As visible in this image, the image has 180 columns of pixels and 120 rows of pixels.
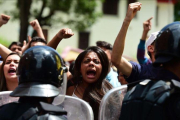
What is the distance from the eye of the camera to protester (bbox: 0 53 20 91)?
16.7 ft

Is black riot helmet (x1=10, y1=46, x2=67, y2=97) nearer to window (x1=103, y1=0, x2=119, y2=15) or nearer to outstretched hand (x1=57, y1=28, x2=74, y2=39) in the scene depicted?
outstretched hand (x1=57, y1=28, x2=74, y2=39)

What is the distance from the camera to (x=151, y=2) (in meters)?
29.8

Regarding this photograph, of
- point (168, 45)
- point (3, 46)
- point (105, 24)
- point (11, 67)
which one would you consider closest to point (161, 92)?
point (168, 45)

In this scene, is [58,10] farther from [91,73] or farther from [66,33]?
[66,33]

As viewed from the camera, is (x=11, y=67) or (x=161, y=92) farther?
(x=11, y=67)

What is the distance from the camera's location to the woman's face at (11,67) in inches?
200

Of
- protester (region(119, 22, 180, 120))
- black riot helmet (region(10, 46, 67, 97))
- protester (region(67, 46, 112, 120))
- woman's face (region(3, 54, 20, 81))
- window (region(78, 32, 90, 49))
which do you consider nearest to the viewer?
protester (region(119, 22, 180, 120))

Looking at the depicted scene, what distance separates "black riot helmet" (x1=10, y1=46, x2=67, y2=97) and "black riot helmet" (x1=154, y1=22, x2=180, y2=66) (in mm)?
701

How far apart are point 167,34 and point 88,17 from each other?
1574 centimetres

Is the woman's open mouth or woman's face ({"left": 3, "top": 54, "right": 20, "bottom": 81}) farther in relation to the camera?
woman's face ({"left": 3, "top": 54, "right": 20, "bottom": 81})

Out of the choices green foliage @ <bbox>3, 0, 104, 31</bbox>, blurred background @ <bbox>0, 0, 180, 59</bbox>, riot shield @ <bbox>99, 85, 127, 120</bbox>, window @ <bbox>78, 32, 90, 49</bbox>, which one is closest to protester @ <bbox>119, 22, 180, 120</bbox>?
riot shield @ <bbox>99, 85, 127, 120</bbox>

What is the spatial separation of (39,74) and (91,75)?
6.68 ft

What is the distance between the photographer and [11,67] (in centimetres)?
510

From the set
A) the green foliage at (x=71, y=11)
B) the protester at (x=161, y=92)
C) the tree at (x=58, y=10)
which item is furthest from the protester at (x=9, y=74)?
the green foliage at (x=71, y=11)
